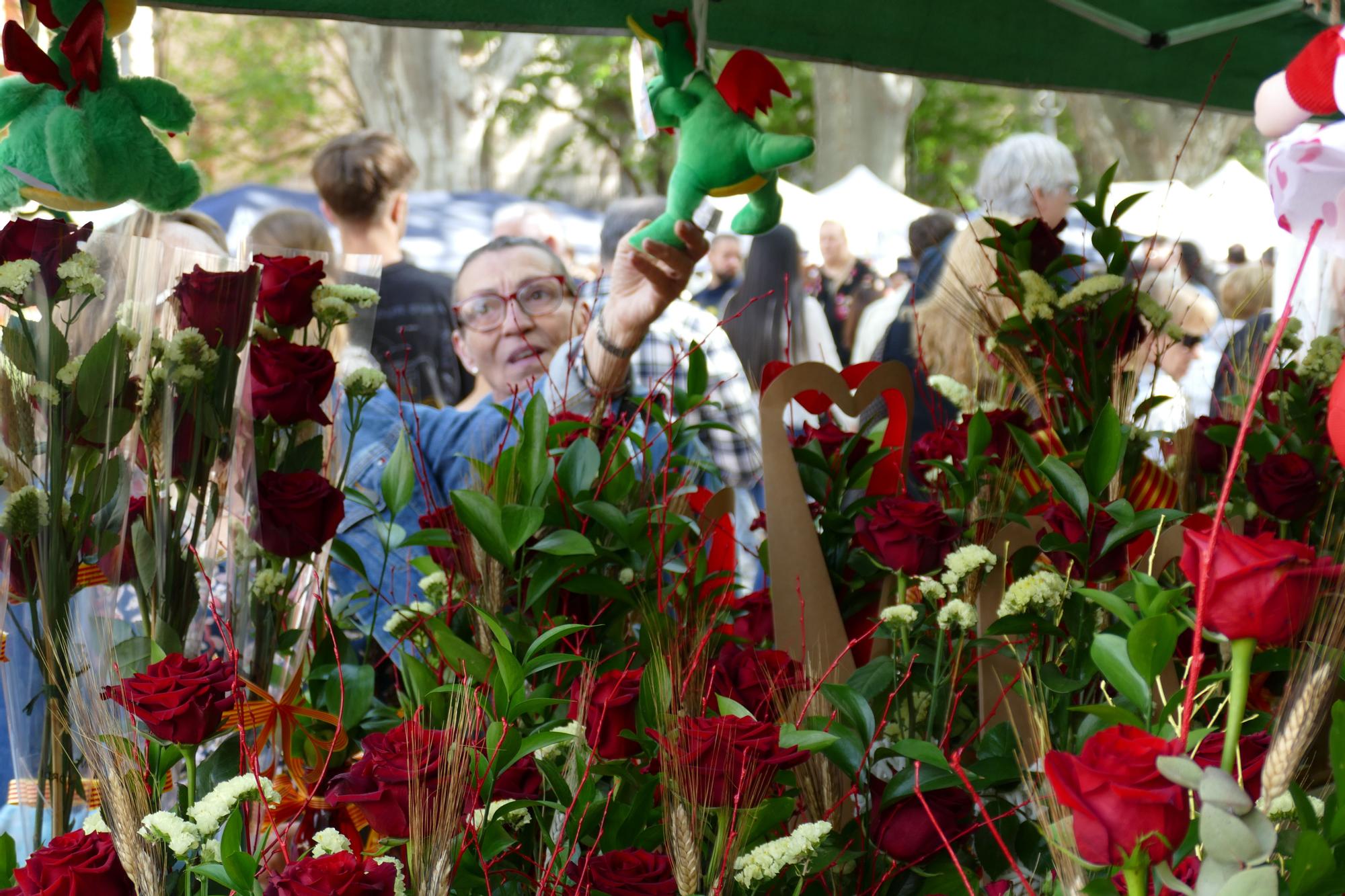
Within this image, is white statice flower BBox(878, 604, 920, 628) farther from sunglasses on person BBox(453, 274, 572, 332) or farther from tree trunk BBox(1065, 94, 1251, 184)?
tree trunk BBox(1065, 94, 1251, 184)

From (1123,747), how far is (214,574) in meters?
0.70

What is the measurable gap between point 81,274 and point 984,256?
889 millimetres

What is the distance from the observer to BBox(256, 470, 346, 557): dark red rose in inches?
35.9

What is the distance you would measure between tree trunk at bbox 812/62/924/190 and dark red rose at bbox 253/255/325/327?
6.52 m

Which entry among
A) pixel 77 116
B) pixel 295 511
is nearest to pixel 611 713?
pixel 295 511

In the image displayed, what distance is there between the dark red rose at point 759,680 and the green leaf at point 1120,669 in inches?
9.4

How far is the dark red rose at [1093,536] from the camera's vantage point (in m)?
0.87

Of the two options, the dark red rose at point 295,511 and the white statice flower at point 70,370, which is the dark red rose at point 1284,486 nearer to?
the dark red rose at point 295,511

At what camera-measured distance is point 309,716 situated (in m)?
0.89

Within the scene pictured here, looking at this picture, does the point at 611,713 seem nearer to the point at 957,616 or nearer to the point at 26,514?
the point at 957,616

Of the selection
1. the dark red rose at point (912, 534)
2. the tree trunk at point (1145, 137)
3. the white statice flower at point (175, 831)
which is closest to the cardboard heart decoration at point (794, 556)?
Result: the dark red rose at point (912, 534)

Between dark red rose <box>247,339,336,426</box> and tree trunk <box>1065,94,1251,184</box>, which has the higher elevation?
tree trunk <box>1065,94,1251,184</box>

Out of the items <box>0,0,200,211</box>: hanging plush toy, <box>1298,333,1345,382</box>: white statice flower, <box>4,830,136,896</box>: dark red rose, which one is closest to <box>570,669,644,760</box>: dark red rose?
<box>4,830,136,896</box>: dark red rose

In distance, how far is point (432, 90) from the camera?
28.9 feet
